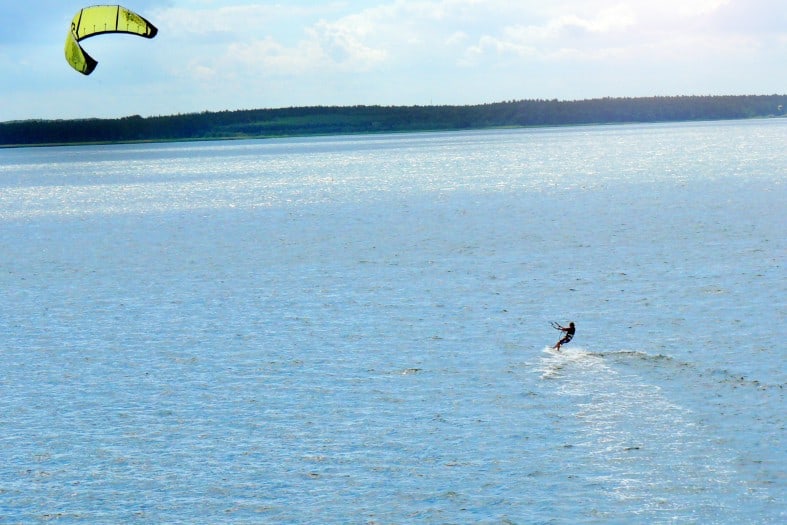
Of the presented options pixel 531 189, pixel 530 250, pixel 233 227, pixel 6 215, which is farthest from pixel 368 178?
pixel 530 250

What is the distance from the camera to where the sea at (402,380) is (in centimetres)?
732

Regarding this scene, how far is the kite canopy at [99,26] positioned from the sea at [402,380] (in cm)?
327

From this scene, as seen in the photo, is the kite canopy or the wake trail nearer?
the wake trail

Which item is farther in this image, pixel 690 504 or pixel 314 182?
pixel 314 182

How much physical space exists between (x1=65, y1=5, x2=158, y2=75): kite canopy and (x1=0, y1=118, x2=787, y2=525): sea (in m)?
3.27

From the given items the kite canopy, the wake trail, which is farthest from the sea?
the kite canopy

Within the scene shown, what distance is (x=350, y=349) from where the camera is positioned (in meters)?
11.8

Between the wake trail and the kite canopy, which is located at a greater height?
the kite canopy

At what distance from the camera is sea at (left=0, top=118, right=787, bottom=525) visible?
7.32 metres

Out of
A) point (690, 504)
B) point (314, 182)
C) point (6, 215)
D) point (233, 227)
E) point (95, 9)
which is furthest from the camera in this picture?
point (314, 182)

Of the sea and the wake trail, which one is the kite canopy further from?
the wake trail

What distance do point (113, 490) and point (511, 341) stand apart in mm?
5417

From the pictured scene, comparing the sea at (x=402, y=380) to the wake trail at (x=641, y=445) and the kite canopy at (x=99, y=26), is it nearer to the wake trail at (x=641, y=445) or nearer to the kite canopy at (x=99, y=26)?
the wake trail at (x=641, y=445)

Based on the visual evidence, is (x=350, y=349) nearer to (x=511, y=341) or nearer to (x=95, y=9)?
(x=511, y=341)
